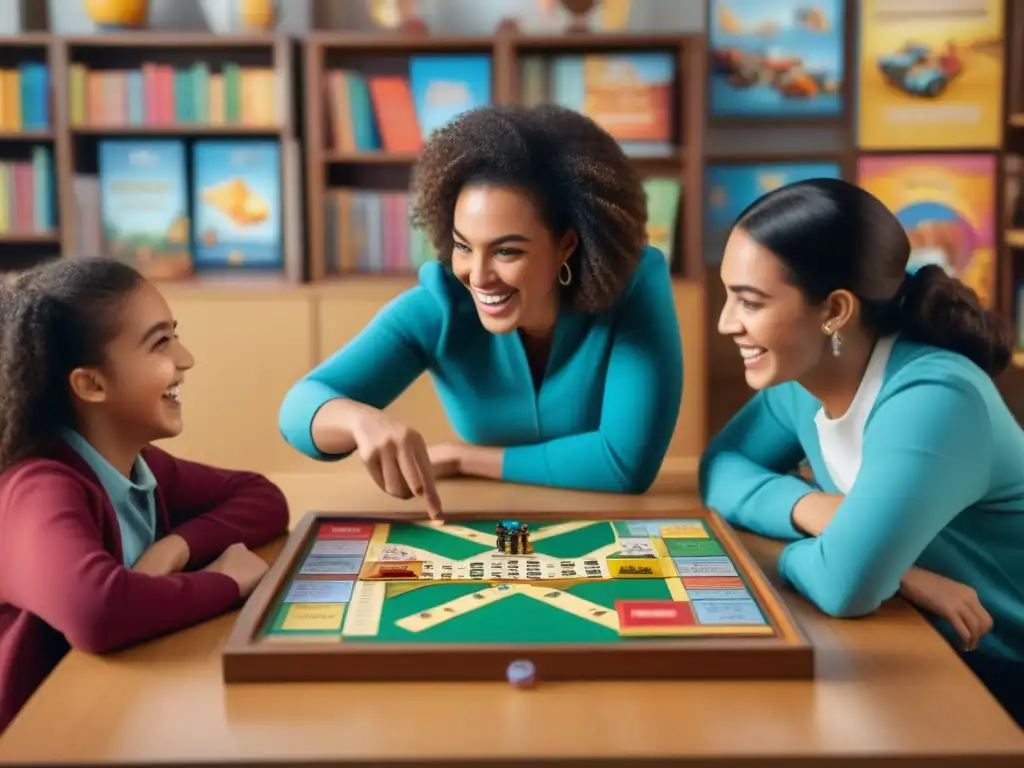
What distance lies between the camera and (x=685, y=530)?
117 centimetres

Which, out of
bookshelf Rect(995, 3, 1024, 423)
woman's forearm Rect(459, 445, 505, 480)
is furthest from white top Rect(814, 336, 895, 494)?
bookshelf Rect(995, 3, 1024, 423)

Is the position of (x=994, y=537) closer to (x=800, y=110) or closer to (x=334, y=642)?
(x=334, y=642)

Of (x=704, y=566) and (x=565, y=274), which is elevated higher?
(x=565, y=274)

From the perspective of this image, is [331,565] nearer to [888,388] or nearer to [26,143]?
[888,388]

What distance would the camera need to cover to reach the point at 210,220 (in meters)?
3.31

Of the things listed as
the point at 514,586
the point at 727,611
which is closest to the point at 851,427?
the point at 727,611

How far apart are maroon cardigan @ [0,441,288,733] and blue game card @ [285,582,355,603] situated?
0.07m

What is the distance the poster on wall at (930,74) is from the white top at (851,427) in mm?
2431

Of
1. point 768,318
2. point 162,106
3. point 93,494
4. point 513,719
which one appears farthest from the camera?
point 162,106

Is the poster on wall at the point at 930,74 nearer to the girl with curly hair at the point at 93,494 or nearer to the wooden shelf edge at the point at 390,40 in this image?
the wooden shelf edge at the point at 390,40

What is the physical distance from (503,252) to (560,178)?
5.1 inches

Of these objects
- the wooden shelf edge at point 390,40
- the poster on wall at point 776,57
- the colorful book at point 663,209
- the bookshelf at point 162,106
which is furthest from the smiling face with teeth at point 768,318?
the poster on wall at point 776,57

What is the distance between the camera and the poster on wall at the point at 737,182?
3387 mm

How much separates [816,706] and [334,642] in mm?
390
